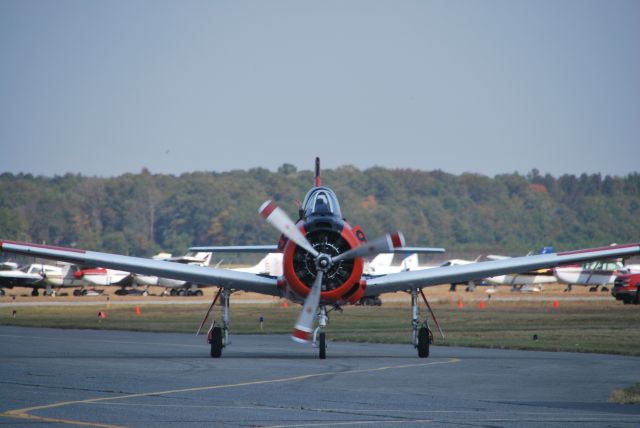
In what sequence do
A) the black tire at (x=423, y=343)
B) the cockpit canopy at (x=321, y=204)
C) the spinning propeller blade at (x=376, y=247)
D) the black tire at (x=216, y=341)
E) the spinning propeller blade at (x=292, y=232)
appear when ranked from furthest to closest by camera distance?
the black tire at (x=423, y=343) → the black tire at (x=216, y=341) → the cockpit canopy at (x=321, y=204) → the spinning propeller blade at (x=292, y=232) → the spinning propeller blade at (x=376, y=247)

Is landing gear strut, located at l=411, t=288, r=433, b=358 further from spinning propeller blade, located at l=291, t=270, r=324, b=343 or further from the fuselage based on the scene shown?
spinning propeller blade, located at l=291, t=270, r=324, b=343

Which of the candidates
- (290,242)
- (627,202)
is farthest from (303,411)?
(627,202)

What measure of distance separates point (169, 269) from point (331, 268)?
4085 millimetres

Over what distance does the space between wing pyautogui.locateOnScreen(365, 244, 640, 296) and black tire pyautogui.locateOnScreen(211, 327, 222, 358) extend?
3377 mm

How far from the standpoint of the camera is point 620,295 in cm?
5488

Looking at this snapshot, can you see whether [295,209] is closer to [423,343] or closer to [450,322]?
[450,322]

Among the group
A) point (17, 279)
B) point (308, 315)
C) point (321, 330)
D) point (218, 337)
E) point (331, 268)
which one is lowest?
point (218, 337)

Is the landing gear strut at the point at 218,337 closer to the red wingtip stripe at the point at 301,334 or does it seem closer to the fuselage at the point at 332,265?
the fuselage at the point at 332,265

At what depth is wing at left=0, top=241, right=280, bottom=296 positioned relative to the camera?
74.6 ft

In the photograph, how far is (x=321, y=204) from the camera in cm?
2241

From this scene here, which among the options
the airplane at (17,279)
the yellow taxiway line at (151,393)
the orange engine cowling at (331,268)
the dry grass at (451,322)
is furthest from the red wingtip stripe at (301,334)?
the airplane at (17,279)

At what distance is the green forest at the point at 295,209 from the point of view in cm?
15362

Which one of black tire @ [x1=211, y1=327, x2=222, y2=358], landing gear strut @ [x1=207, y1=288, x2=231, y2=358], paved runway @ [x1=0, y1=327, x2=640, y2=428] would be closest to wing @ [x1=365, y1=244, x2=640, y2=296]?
paved runway @ [x1=0, y1=327, x2=640, y2=428]

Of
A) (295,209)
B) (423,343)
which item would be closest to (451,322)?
(423,343)
